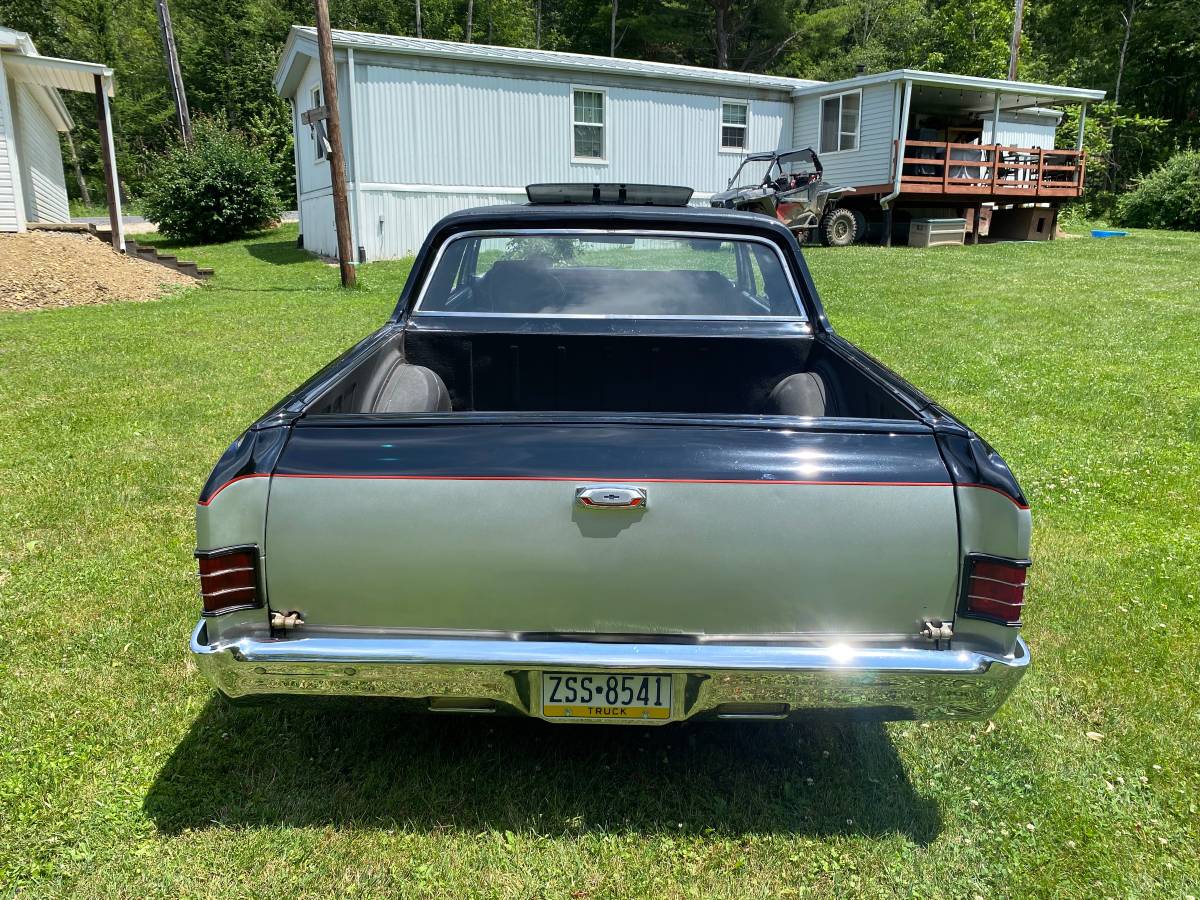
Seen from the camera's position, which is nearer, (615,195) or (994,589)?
(994,589)

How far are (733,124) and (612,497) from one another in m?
20.8

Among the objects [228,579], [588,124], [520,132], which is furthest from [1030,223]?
[228,579]

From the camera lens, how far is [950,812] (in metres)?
2.69

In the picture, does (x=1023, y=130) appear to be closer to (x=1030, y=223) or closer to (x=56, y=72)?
(x=1030, y=223)

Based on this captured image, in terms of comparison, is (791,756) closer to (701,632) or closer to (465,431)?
(701,632)

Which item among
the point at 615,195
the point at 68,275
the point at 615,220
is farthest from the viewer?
the point at 68,275

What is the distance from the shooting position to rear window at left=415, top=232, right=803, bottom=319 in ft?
12.7

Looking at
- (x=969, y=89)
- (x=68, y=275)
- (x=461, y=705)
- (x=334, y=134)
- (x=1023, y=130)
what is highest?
(x=969, y=89)

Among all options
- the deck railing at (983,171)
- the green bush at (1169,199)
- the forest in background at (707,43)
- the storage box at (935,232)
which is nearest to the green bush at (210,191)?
the forest in background at (707,43)

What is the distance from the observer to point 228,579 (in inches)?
84.8

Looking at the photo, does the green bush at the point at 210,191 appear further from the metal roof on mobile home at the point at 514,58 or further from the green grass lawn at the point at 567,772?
the green grass lawn at the point at 567,772

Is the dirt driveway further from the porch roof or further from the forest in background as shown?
the forest in background

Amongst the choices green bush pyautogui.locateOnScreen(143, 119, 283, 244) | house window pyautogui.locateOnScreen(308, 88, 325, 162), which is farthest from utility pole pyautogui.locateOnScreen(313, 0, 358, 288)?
green bush pyautogui.locateOnScreen(143, 119, 283, 244)

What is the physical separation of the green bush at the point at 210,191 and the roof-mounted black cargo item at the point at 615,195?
71.5 ft
